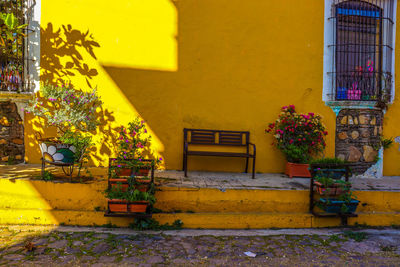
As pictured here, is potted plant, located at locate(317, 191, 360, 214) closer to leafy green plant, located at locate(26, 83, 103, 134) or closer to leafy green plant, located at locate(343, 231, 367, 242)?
leafy green plant, located at locate(343, 231, 367, 242)

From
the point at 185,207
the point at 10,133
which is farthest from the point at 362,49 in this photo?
the point at 10,133

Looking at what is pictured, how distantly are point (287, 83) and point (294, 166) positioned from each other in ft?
5.24

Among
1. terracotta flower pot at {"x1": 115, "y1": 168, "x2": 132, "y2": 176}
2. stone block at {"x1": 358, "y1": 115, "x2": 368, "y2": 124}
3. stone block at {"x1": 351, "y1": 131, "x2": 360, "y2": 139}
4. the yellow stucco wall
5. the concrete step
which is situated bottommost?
the concrete step

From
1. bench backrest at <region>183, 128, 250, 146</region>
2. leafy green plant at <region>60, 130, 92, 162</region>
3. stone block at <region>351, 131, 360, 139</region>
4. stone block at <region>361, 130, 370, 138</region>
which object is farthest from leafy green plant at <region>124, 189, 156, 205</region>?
stone block at <region>361, 130, 370, 138</region>

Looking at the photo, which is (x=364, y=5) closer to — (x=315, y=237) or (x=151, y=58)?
(x=151, y=58)

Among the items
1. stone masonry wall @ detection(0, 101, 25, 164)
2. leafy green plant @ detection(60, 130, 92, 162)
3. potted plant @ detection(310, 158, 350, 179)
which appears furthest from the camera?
stone masonry wall @ detection(0, 101, 25, 164)

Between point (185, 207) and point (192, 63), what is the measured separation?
275cm

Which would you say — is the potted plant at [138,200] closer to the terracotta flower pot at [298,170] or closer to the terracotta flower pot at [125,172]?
the terracotta flower pot at [125,172]

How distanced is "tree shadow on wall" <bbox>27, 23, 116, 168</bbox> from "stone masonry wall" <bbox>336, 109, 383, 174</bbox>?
4.56 m

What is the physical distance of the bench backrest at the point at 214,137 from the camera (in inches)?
211

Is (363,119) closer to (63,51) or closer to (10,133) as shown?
(63,51)

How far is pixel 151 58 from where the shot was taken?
533 cm

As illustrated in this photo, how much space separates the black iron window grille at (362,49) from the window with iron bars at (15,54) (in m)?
5.66

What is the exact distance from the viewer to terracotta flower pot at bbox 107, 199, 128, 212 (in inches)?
138
